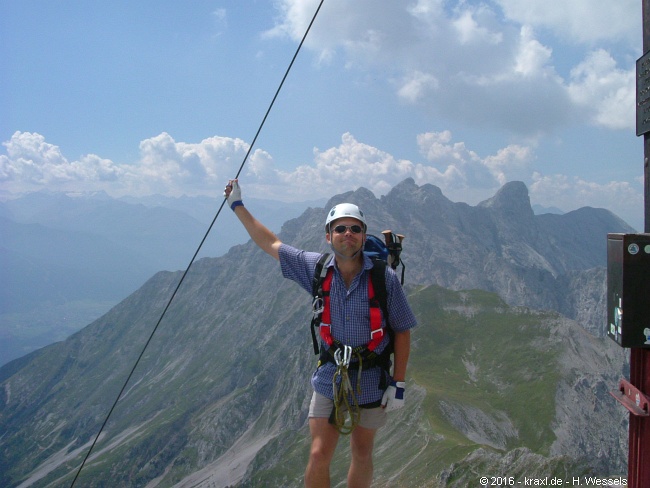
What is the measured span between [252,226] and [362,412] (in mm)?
3416

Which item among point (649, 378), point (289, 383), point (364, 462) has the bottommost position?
point (289, 383)

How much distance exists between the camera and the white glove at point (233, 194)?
29.1 ft

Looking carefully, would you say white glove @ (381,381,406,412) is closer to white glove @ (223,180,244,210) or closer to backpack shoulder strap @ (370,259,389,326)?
backpack shoulder strap @ (370,259,389,326)

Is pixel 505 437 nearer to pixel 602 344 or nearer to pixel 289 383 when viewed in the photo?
pixel 602 344

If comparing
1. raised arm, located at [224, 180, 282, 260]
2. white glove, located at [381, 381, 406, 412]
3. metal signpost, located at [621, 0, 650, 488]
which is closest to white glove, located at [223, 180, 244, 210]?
raised arm, located at [224, 180, 282, 260]

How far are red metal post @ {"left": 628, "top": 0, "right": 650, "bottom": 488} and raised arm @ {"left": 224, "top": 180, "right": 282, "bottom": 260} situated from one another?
493 cm

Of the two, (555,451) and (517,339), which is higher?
(517,339)

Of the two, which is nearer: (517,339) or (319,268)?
(319,268)

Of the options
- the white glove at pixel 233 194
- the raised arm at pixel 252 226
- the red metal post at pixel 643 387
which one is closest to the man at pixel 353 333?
the raised arm at pixel 252 226

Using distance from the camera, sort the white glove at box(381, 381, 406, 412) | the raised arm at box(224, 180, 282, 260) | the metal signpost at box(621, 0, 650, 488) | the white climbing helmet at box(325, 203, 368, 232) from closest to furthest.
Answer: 1. the metal signpost at box(621, 0, 650, 488)
2. the white glove at box(381, 381, 406, 412)
3. the white climbing helmet at box(325, 203, 368, 232)
4. the raised arm at box(224, 180, 282, 260)

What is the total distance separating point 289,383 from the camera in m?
200

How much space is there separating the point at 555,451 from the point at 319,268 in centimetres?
12103

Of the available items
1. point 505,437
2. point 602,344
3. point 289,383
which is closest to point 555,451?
point 505,437

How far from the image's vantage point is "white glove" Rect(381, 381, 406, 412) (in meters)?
7.38
